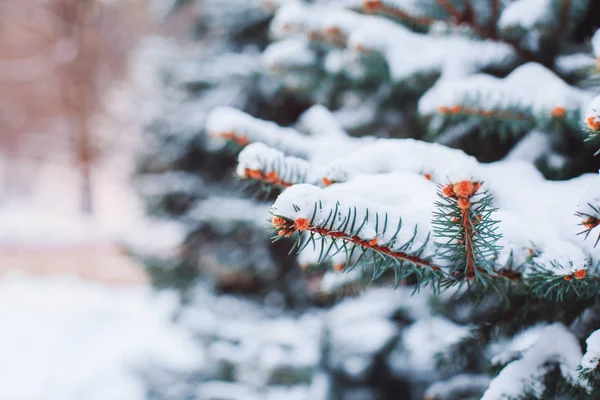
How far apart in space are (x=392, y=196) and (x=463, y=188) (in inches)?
9.1

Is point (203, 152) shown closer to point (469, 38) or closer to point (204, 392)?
point (204, 392)

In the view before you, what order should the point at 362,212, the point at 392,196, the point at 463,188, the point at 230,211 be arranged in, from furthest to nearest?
the point at 230,211 → the point at 392,196 → the point at 362,212 → the point at 463,188

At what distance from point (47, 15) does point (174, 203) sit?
36.0 feet

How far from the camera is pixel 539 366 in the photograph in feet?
2.92

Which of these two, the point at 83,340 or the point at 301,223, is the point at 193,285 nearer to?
the point at 301,223

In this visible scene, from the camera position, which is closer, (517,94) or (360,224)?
(360,224)

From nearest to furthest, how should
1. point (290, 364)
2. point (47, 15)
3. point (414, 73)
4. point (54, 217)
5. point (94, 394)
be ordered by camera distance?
point (414, 73)
point (290, 364)
point (94, 394)
point (47, 15)
point (54, 217)

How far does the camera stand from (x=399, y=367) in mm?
1923

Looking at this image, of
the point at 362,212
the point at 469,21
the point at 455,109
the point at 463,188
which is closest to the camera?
the point at 463,188

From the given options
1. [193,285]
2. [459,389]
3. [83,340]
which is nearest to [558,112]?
[459,389]

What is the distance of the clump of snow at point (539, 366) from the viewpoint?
848 millimetres

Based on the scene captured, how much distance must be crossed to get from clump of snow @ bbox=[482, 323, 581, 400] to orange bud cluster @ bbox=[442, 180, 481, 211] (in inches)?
18.4

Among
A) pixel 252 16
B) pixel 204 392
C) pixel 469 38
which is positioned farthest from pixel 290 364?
pixel 252 16

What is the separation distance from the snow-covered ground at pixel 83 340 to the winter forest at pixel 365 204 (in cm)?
5
